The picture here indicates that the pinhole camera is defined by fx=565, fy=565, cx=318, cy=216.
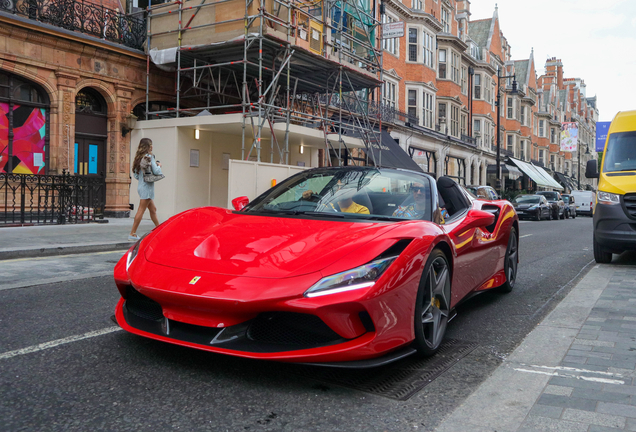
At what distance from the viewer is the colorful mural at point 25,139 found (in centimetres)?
1373

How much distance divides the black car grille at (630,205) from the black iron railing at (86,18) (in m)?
13.7

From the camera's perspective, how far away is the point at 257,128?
1538 centimetres

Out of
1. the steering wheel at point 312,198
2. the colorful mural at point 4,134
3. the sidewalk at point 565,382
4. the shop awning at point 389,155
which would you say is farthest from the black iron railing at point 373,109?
the sidewalk at point 565,382

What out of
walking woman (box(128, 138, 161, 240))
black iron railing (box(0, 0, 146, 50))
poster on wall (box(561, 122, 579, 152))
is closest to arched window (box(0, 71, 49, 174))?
black iron railing (box(0, 0, 146, 50))

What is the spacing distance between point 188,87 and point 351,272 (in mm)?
16010

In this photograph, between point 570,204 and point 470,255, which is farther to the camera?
point 570,204

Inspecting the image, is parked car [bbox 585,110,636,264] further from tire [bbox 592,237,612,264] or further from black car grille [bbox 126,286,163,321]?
black car grille [bbox 126,286,163,321]

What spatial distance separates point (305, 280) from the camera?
2.87 metres

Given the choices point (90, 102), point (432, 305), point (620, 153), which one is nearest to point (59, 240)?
point (90, 102)

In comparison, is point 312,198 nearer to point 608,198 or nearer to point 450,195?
point 450,195

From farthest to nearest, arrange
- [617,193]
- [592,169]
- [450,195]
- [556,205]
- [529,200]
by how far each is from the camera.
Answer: [556,205] → [529,200] → [592,169] → [617,193] → [450,195]

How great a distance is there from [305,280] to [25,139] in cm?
1359

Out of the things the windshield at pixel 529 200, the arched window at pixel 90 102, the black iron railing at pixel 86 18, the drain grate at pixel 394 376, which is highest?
the black iron railing at pixel 86 18

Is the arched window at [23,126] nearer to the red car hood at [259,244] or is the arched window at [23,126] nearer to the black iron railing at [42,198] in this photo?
the black iron railing at [42,198]
